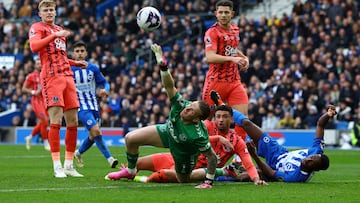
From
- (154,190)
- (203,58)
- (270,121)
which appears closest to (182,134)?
(154,190)

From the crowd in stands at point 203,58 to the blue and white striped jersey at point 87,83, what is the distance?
38.7 feet

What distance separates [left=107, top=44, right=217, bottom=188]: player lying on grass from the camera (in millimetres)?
11195

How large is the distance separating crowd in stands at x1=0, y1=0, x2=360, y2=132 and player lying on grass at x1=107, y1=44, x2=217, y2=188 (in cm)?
1585

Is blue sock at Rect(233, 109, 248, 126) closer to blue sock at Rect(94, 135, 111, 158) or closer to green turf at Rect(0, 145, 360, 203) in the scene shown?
green turf at Rect(0, 145, 360, 203)

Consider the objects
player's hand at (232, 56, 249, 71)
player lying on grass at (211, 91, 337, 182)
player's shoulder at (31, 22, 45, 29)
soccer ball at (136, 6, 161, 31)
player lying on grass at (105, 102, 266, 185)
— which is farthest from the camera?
player's hand at (232, 56, 249, 71)

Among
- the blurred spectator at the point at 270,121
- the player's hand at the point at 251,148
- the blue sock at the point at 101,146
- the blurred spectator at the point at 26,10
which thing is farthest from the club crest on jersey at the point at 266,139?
the blurred spectator at the point at 26,10

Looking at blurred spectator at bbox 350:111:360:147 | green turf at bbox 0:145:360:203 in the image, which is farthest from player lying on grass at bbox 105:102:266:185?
blurred spectator at bbox 350:111:360:147

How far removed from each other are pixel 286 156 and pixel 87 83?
5471mm

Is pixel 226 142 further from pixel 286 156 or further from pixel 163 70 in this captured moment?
pixel 163 70

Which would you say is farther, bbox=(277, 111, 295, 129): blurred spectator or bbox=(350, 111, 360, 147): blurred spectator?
bbox=(277, 111, 295, 129): blurred spectator

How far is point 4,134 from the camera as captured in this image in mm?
33188

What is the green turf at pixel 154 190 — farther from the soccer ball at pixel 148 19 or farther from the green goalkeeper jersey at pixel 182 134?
the soccer ball at pixel 148 19

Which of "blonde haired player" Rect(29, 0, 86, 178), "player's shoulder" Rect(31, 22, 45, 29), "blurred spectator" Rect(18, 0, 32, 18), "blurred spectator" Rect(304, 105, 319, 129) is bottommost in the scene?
"blurred spectator" Rect(304, 105, 319, 129)

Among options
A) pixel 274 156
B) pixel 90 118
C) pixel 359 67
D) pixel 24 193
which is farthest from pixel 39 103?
pixel 24 193
